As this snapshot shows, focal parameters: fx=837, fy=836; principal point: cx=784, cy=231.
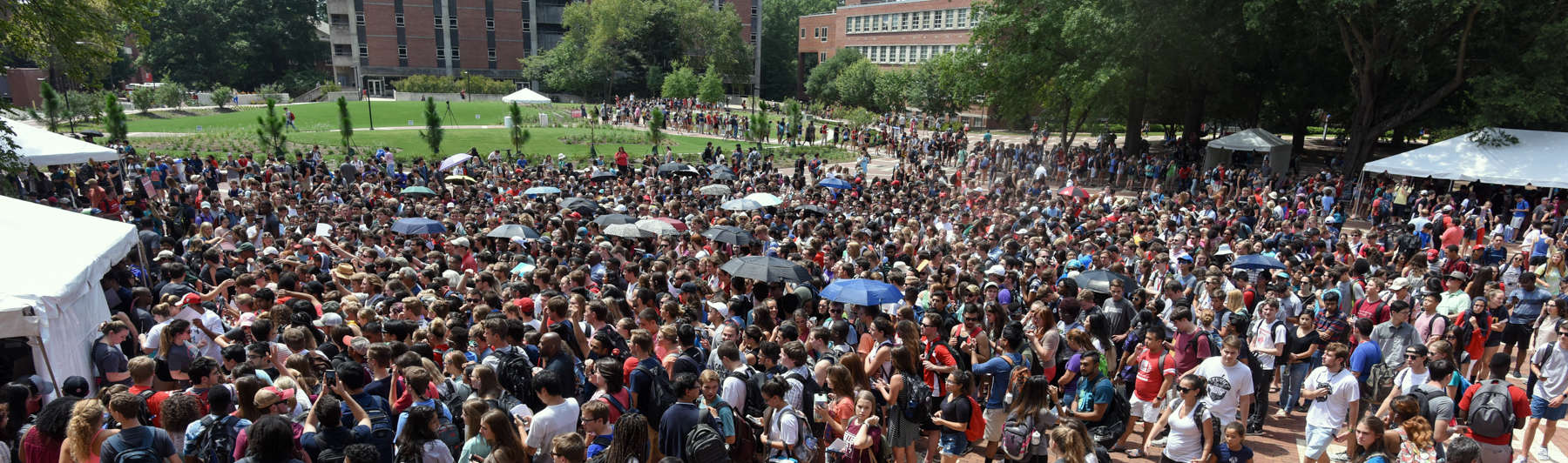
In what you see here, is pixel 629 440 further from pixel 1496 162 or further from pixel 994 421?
pixel 1496 162

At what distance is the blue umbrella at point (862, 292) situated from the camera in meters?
7.88

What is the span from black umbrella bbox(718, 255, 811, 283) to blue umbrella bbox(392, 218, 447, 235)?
573 centimetres

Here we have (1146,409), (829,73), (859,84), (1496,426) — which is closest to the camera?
(1496,426)

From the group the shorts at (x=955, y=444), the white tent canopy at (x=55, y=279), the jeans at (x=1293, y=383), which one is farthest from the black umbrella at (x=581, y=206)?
the jeans at (x=1293, y=383)

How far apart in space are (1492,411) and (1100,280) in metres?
3.57

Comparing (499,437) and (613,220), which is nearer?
(499,437)

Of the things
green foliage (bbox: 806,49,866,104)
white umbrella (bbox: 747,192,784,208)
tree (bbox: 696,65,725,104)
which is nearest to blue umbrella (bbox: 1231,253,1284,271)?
white umbrella (bbox: 747,192,784,208)

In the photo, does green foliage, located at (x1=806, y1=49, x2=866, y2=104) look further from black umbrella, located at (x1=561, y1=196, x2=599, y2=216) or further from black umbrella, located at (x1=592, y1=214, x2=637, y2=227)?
black umbrella, located at (x1=592, y1=214, x2=637, y2=227)

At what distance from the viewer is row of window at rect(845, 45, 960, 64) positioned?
210 ft

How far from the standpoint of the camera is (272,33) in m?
69.6

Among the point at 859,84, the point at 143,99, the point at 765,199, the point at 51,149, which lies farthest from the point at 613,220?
the point at 859,84

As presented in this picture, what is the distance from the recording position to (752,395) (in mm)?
5629

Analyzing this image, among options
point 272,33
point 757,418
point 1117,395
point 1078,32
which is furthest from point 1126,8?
point 272,33

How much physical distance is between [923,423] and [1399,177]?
2255 cm
